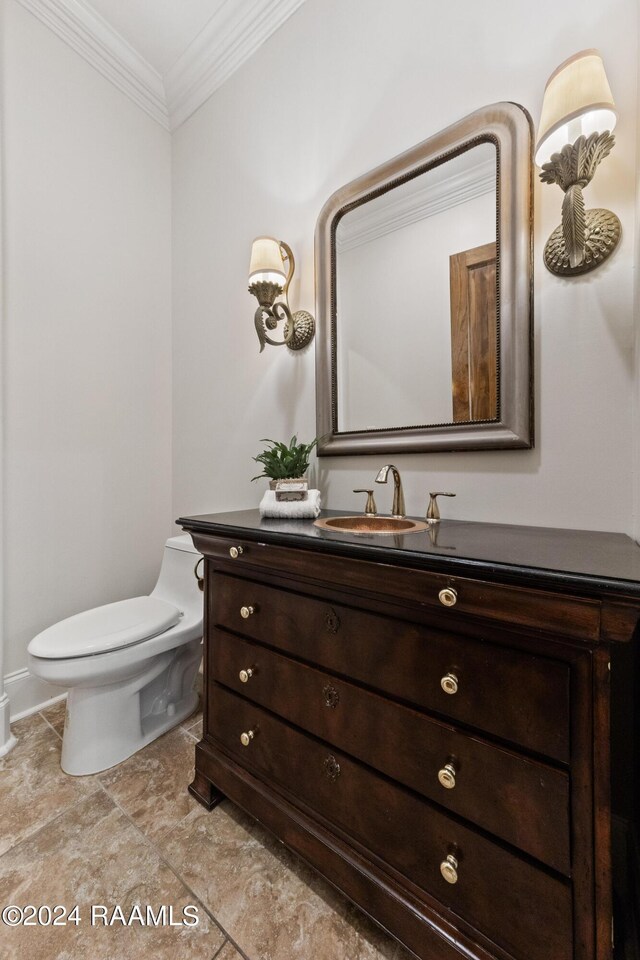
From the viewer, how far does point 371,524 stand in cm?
120

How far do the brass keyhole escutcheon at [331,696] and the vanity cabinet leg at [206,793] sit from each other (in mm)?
630

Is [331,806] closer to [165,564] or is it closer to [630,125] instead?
[165,564]

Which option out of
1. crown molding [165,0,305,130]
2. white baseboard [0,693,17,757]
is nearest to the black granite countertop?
white baseboard [0,693,17,757]

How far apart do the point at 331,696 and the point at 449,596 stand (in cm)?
43

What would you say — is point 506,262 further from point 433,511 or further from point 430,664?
point 430,664

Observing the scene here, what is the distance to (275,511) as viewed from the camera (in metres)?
1.27

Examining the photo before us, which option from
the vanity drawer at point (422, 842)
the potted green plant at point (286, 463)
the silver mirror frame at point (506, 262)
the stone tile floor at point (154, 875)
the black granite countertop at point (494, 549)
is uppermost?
the silver mirror frame at point (506, 262)

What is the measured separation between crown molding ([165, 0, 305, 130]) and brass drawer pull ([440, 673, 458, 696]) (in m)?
2.48

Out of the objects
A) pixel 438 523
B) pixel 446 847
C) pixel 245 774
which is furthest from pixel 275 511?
pixel 446 847

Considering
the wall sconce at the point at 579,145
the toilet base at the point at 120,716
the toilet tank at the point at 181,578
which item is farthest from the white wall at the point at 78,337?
the wall sconce at the point at 579,145

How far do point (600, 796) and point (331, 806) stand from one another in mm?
608

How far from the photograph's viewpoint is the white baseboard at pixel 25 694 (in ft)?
5.55

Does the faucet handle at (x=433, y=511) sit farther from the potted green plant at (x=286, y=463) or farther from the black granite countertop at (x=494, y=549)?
the potted green plant at (x=286, y=463)

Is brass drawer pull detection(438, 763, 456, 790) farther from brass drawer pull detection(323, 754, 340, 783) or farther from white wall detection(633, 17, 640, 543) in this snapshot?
white wall detection(633, 17, 640, 543)
